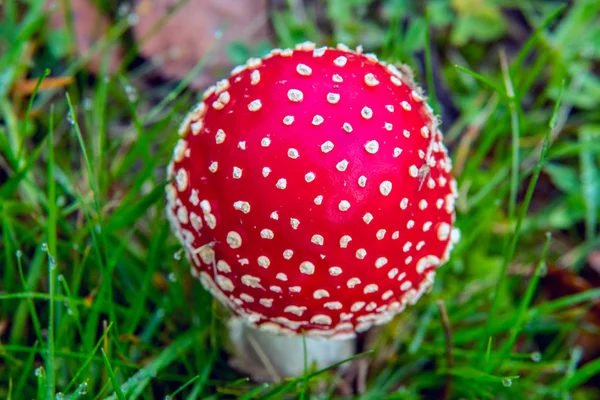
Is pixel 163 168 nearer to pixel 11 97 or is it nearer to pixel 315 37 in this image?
pixel 11 97

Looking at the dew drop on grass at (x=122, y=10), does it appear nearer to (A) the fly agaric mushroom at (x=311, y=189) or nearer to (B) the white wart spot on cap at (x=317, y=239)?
(A) the fly agaric mushroom at (x=311, y=189)

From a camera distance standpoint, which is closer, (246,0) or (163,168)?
(163,168)

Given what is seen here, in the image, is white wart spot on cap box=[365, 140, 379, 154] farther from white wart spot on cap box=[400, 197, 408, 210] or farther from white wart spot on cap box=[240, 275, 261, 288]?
white wart spot on cap box=[240, 275, 261, 288]

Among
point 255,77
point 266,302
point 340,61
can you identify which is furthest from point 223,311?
point 340,61

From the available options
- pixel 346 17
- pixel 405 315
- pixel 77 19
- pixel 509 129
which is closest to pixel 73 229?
pixel 77 19

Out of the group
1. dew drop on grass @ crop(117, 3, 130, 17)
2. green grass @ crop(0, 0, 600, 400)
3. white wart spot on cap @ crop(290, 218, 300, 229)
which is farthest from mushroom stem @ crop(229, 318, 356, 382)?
dew drop on grass @ crop(117, 3, 130, 17)

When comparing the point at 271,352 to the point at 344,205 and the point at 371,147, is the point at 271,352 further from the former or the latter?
the point at 371,147

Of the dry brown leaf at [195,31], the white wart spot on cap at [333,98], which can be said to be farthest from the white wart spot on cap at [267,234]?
the dry brown leaf at [195,31]

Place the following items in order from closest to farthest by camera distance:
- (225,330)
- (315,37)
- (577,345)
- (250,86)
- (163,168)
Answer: (250,86) → (225,330) → (577,345) → (163,168) → (315,37)
